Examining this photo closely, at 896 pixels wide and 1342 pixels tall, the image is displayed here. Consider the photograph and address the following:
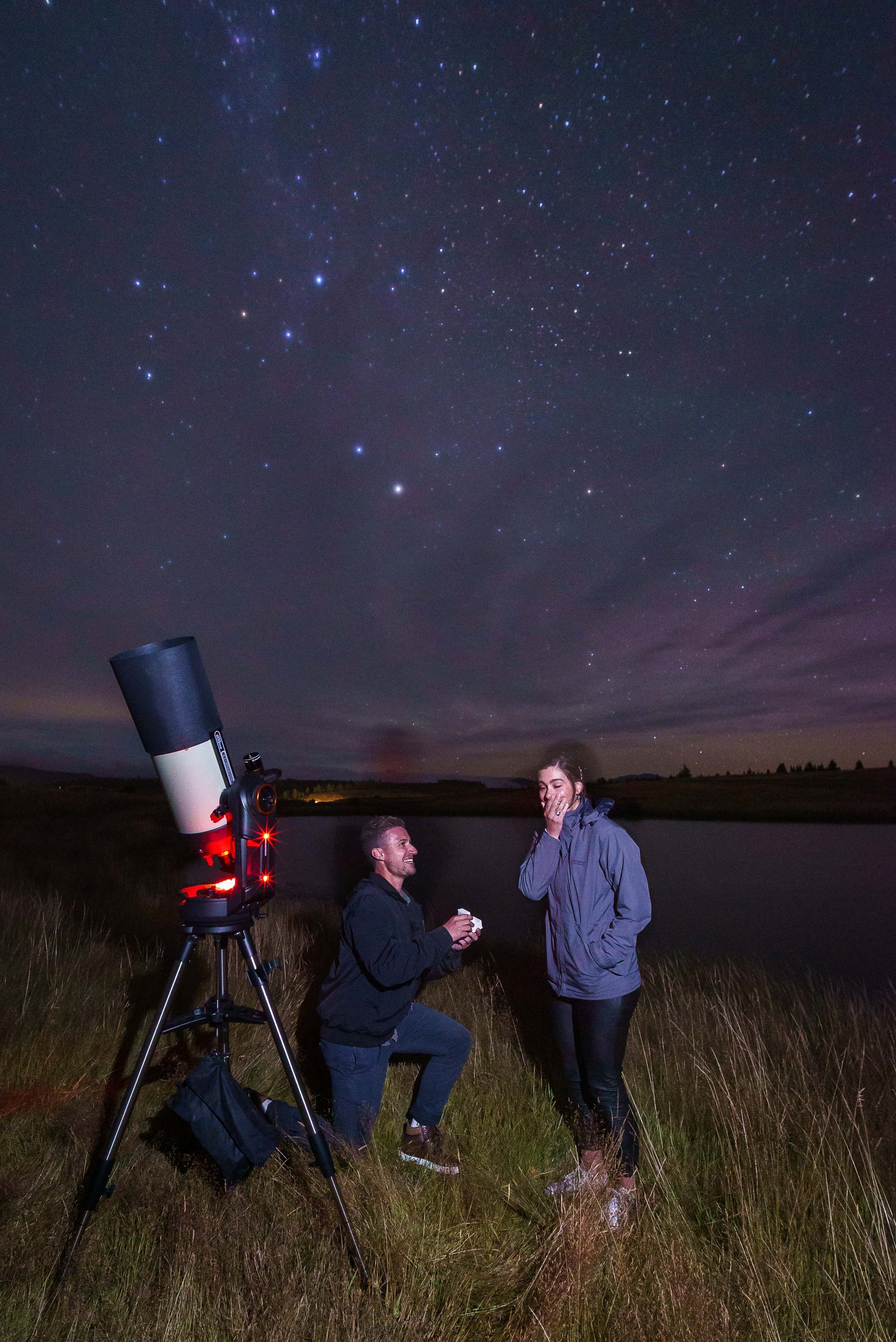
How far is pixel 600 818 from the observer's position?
2.98 meters

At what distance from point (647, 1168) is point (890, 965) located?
19517 millimetres

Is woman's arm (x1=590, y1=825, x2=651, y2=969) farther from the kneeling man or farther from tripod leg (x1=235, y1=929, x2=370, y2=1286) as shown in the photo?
tripod leg (x1=235, y1=929, x2=370, y2=1286)

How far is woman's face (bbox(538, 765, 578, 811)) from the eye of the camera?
296 cm

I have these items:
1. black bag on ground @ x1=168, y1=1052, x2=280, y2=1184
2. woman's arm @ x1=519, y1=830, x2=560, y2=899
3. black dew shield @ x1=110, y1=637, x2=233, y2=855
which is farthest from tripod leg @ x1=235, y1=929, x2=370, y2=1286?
woman's arm @ x1=519, y1=830, x2=560, y2=899

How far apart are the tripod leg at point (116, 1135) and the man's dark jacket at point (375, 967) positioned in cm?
80

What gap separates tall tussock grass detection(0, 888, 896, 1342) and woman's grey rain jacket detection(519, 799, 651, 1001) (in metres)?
0.74

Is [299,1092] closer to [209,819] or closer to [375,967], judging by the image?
[375,967]

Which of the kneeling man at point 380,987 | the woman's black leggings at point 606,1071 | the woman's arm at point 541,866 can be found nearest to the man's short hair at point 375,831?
the kneeling man at point 380,987

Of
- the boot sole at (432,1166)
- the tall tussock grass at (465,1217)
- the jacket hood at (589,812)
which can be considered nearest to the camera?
the tall tussock grass at (465,1217)

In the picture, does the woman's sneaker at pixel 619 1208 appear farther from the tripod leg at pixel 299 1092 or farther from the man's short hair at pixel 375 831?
the man's short hair at pixel 375 831

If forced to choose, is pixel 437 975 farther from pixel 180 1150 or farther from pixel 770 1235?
pixel 770 1235

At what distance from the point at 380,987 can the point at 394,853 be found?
578 mm

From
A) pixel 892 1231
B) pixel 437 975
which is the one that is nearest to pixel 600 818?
pixel 437 975

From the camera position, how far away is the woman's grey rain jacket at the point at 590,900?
9.09ft
